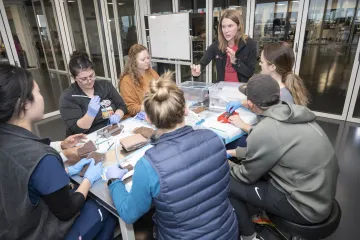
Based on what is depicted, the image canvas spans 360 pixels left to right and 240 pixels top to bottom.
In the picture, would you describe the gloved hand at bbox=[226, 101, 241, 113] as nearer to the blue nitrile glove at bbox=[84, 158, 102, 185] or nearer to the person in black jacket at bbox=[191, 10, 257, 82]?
the person in black jacket at bbox=[191, 10, 257, 82]

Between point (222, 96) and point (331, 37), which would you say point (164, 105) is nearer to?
point (222, 96)

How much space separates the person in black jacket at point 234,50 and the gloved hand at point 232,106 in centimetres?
55

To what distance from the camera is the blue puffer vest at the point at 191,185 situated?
0.82m

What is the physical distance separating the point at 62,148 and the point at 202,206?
1025 millimetres

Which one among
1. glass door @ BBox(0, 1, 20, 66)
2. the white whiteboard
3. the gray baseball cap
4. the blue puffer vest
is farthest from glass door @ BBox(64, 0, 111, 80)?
the blue puffer vest

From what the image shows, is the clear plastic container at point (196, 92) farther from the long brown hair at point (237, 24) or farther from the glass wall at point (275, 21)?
the glass wall at point (275, 21)

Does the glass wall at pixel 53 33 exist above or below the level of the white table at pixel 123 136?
above

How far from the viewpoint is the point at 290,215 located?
1.10 m

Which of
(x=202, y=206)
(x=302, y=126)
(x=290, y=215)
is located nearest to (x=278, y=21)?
(x=302, y=126)

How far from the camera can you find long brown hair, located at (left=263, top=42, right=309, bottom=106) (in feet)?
5.04

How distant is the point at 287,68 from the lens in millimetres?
1616

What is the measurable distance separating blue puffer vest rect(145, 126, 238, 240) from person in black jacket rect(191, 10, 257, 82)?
1492mm

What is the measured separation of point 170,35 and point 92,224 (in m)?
3.81

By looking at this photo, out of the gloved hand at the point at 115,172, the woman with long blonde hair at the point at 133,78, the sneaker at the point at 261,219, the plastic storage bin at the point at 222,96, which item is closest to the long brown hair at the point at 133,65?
the woman with long blonde hair at the point at 133,78
